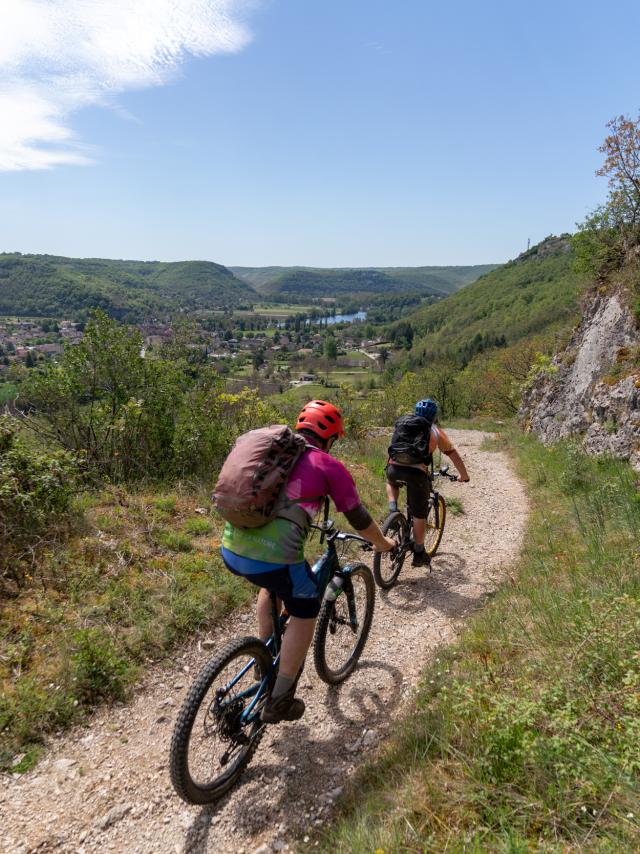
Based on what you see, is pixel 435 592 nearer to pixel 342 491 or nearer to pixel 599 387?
pixel 342 491

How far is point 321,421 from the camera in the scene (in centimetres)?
338

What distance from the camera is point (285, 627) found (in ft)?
11.4

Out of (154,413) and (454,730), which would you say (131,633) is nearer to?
(454,730)

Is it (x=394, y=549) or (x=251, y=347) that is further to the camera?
(x=251, y=347)

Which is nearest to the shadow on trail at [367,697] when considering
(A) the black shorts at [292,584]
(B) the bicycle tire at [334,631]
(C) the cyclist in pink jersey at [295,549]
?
(B) the bicycle tire at [334,631]

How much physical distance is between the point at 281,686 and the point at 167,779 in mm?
1001

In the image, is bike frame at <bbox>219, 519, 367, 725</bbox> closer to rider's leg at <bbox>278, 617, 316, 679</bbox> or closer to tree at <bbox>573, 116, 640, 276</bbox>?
A: rider's leg at <bbox>278, 617, 316, 679</bbox>

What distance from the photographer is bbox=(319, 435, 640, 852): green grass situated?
2.21 meters

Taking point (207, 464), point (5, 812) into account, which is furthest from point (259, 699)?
point (207, 464)

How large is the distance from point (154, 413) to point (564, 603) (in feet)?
24.1

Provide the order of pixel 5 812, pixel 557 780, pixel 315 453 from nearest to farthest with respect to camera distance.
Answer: pixel 557 780 < pixel 5 812 < pixel 315 453

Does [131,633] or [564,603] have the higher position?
[564,603]

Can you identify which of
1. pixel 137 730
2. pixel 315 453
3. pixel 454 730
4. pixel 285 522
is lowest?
pixel 137 730

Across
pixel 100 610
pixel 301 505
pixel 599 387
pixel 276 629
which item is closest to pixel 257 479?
pixel 301 505
